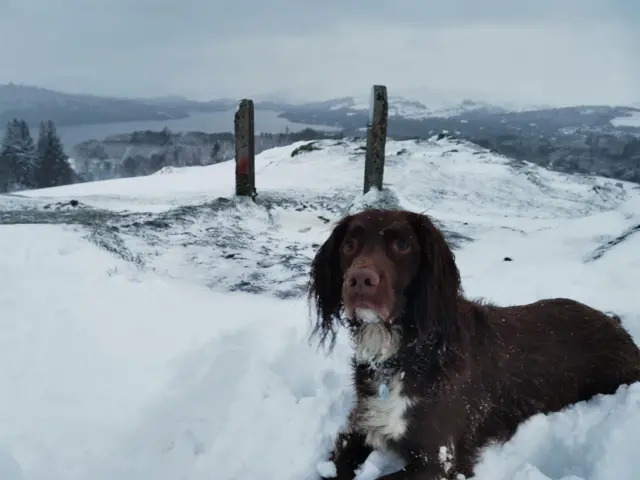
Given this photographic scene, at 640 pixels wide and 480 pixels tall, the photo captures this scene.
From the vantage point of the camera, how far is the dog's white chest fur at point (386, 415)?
2826 millimetres

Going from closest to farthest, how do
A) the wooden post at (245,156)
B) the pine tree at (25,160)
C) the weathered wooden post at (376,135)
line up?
the wooden post at (245,156) < the weathered wooden post at (376,135) < the pine tree at (25,160)

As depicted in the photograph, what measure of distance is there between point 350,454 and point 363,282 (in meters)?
1.33

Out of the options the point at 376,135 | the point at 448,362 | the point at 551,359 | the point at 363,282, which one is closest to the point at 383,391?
the point at 448,362

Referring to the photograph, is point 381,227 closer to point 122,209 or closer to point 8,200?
point 122,209

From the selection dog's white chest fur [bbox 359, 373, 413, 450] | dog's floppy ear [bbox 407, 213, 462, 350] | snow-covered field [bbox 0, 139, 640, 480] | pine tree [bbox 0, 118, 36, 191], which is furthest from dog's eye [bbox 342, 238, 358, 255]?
pine tree [bbox 0, 118, 36, 191]

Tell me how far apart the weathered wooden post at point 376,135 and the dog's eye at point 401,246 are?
809 cm

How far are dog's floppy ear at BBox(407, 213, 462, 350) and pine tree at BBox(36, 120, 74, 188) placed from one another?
5073 cm

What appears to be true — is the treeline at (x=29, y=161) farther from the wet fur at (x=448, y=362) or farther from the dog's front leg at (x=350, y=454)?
the wet fur at (x=448, y=362)

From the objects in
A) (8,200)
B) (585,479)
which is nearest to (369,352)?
(585,479)

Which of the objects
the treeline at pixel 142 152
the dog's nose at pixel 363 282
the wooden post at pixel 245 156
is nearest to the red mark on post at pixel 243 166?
the wooden post at pixel 245 156

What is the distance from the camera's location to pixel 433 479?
276cm

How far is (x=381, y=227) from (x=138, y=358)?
2.18 metres

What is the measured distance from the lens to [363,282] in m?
2.40

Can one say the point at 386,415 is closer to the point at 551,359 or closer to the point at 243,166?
the point at 551,359
